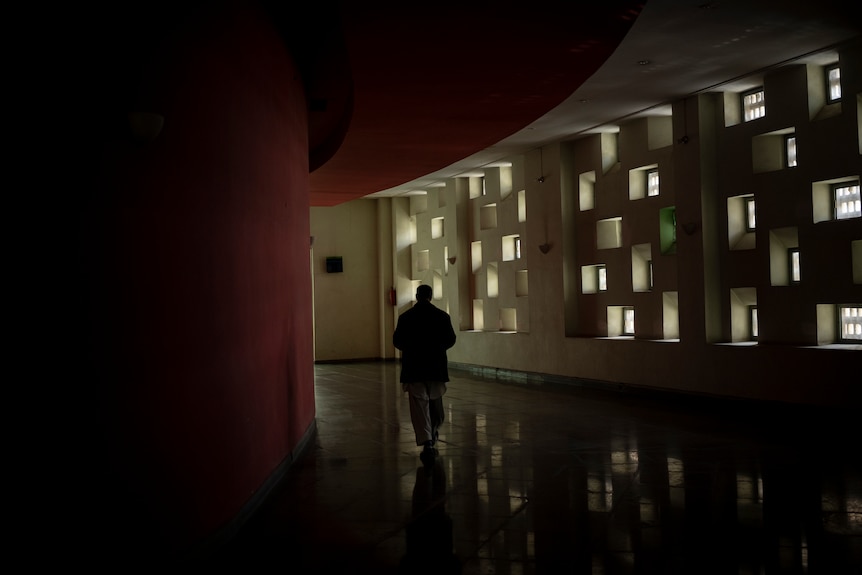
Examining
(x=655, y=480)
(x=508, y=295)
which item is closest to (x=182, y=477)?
(x=655, y=480)

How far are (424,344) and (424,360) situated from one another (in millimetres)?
139

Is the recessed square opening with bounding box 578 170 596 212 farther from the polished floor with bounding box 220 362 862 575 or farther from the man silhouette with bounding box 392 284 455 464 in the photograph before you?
the man silhouette with bounding box 392 284 455 464

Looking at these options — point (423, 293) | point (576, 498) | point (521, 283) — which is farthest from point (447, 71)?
point (521, 283)

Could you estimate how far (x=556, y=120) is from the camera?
11.8 meters

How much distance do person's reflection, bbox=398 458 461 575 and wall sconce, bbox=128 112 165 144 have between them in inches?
94.2

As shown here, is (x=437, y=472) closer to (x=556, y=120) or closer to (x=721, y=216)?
(x=721, y=216)

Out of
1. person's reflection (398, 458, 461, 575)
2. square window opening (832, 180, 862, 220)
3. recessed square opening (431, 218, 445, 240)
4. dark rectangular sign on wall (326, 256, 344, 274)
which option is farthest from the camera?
dark rectangular sign on wall (326, 256, 344, 274)

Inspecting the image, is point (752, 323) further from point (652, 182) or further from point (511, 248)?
point (511, 248)

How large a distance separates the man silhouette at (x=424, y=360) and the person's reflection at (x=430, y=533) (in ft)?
2.57

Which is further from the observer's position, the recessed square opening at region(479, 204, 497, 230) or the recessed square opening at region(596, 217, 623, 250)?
the recessed square opening at region(479, 204, 497, 230)

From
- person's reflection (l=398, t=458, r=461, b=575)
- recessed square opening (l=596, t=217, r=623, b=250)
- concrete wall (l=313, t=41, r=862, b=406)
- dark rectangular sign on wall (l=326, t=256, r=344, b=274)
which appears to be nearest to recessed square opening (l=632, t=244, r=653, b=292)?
concrete wall (l=313, t=41, r=862, b=406)

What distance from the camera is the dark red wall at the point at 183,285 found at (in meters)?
3.43

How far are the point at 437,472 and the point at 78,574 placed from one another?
12.1 ft

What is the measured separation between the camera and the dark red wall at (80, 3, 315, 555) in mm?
3430
